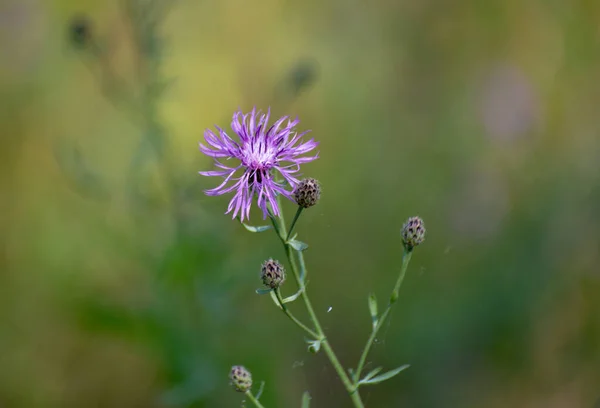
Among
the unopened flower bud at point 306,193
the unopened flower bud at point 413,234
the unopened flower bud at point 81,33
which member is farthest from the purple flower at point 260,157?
the unopened flower bud at point 81,33

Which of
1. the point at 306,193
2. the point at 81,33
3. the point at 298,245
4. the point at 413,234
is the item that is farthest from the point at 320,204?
the point at 298,245

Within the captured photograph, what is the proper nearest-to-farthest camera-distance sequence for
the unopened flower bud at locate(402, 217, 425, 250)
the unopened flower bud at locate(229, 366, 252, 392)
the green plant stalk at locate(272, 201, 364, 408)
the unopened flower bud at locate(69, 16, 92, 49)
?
1. the green plant stalk at locate(272, 201, 364, 408)
2. the unopened flower bud at locate(229, 366, 252, 392)
3. the unopened flower bud at locate(402, 217, 425, 250)
4. the unopened flower bud at locate(69, 16, 92, 49)

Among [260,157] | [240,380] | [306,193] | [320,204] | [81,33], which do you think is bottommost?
[240,380]

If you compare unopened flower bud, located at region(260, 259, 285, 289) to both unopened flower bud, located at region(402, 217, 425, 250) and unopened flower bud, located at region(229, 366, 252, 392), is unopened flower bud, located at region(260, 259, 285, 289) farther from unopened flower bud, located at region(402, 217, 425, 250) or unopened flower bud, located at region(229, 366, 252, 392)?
unopened flower bud, located at region(402, 217, 425, 250)

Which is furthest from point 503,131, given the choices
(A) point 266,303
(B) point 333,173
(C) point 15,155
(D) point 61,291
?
(C) point 15,155

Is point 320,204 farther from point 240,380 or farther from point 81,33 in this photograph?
point 240,380

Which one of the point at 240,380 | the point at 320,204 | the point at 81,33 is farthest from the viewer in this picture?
the point at 320,204

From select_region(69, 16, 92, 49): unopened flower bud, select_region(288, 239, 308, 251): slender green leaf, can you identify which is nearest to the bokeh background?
select_region(69, 16, 92, 49): unopened flower bud
